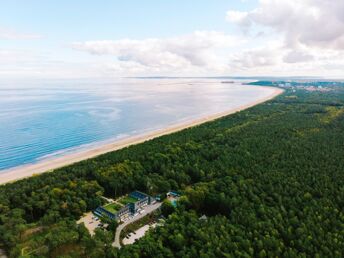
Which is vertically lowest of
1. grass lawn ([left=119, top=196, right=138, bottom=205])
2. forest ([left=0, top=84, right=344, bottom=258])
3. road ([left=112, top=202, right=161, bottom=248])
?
road ([left=112, top=202, right=161, bottom=248])

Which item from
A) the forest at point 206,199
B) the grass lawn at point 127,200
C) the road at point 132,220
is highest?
the forest at point 206,199

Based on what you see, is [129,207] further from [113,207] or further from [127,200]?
[127,200]

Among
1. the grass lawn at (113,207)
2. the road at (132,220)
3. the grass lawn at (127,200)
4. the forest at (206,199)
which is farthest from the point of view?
the grass lawn at (127,200)

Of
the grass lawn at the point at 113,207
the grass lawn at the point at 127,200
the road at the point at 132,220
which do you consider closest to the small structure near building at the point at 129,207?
the grass lawn at the point at 127,200

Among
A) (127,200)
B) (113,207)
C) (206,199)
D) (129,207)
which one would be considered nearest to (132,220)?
(129,207)

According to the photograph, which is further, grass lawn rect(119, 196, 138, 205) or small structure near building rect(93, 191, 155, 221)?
grass lawn rect(119, 196, 138, 205)

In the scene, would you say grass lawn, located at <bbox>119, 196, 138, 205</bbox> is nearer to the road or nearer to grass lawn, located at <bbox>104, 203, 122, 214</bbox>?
grass lawn, located at <bbox>104, 203, 122, 214</bbox>

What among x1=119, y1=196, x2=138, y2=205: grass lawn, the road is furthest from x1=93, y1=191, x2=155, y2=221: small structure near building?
the road

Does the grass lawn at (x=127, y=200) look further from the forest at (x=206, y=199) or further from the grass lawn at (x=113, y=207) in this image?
the forest at (x=206, y=199)
